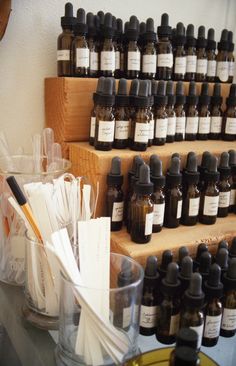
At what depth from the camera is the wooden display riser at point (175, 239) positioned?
83cm

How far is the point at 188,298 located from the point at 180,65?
782 millimetres

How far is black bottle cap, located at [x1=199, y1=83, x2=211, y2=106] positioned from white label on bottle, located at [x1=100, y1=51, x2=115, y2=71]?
0.92ft

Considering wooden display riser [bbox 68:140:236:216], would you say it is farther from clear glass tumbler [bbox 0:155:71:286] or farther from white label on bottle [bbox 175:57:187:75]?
white label on bottle [bbox 175:57:187:75]

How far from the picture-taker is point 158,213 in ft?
2.93

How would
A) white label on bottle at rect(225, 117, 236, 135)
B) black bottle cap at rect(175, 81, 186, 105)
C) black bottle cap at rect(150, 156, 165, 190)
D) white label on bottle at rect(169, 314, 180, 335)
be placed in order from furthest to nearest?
white label on bottle at rect(225, 117, 236, 135) < black bottle cap at rect(175, 81, 186, 105) < black bottle cap at rect(150, 156, 165, 190) < white label on bottle at rect(169, 314, 180, 335)

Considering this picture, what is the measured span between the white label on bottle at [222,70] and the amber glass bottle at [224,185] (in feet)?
1.50

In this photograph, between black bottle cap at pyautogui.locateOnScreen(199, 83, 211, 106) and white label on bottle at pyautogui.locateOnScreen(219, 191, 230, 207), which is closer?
white label on bottle at pyautogui.locateOnScreen(219, 191, 230, 207)

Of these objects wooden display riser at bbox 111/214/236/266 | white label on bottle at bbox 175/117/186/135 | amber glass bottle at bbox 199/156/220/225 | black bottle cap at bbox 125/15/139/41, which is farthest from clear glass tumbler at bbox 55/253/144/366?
black bottle cap at bbox 125/15/139/41

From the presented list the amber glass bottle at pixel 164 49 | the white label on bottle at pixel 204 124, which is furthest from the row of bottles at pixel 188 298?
the amber glass bottle at pixel 164 49

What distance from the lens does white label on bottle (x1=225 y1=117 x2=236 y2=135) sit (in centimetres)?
120

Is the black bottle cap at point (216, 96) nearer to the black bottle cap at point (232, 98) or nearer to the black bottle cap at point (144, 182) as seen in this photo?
the black bottle cap at point (232, 98)

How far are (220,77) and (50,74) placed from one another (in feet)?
1.87

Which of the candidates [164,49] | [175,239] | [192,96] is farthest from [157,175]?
[164,49]

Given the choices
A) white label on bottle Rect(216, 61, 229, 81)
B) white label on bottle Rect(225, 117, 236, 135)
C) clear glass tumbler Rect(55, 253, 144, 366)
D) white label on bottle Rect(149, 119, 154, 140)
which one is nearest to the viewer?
clear glass tumbler Rect(55, 253, 144, 366)
